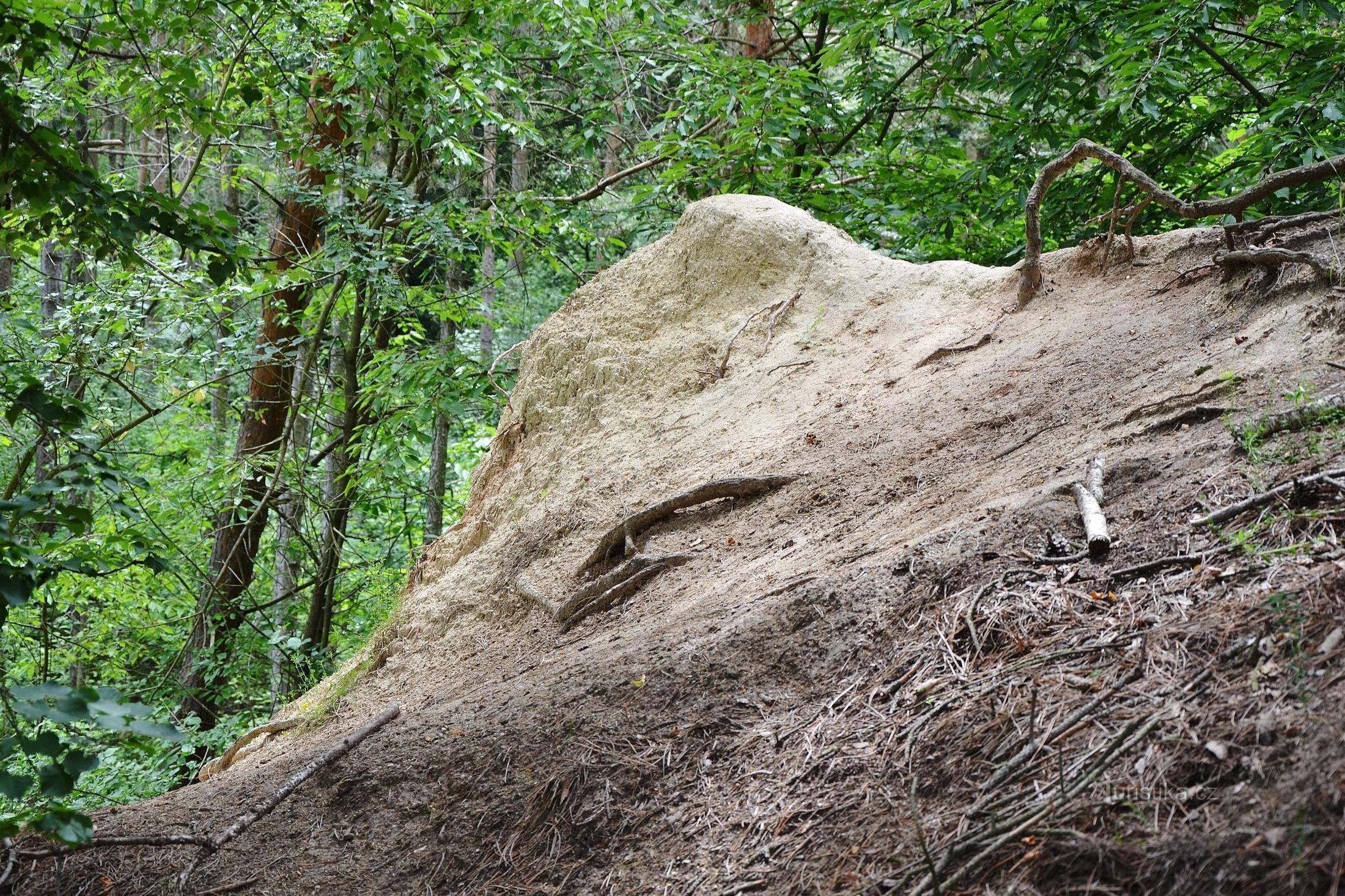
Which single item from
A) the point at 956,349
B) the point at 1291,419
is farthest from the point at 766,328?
the point at 1291,419

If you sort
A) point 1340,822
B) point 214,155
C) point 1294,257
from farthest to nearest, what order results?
point 214,155, point 1294,257, point 1340,822

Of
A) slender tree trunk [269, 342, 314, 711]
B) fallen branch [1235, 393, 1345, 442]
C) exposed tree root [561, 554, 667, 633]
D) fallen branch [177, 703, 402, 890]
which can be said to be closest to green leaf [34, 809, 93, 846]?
fallen branch [177, 703, 402, 890]

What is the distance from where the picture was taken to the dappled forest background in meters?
6.77

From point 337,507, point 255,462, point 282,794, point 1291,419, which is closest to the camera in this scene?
point 1291,419

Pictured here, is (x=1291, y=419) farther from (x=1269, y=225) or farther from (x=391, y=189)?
(x=391, y=189)

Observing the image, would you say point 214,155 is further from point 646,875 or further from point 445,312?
point 646,875

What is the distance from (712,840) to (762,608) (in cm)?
106

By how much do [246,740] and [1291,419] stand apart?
6.80m

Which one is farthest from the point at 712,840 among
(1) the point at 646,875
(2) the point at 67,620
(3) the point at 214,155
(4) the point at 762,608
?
(2) the point at 67,620

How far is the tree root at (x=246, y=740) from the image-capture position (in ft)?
21.4

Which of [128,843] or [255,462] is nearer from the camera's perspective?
[128,843]

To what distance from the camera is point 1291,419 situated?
314 cm

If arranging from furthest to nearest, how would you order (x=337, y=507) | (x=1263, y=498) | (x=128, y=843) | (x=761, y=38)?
(x=761, y=38) < (x=337, y=507) < (x=128, y=843) < (x=1263, y=498)

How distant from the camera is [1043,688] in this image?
2.65m
